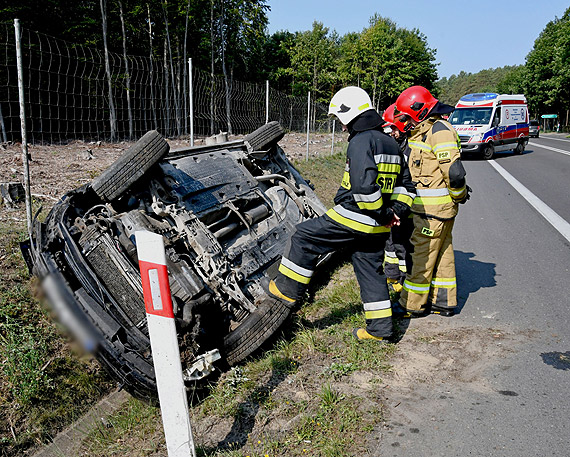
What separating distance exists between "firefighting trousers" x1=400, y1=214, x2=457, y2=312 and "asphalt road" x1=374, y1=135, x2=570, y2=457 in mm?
190

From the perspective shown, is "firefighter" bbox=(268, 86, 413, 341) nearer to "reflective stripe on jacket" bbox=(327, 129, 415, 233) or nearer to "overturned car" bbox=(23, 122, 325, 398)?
"reflective stripe on jacket" bbox=(327, 129, 415, 233)

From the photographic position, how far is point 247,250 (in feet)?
12.9

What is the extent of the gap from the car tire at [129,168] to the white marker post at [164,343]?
1.70 metres

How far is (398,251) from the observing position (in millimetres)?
4734

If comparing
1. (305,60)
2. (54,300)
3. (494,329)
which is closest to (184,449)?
(54,300)

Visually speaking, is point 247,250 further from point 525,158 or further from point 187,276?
point 525,158

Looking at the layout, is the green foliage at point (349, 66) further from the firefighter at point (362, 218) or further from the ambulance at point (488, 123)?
the firefighter at point (362, 218)

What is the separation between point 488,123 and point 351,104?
16.5 metres

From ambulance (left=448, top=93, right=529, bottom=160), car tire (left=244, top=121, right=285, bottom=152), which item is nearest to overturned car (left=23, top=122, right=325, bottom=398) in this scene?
car tire (left=244, top=121, right=285, bottom=152)

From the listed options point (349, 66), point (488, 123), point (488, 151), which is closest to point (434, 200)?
point (488, 123)

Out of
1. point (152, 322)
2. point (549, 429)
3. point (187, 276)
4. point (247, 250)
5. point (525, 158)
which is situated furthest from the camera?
point (525, 158)

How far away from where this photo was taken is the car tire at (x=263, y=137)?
17.2 ft

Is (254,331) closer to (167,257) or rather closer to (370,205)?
(167,257)

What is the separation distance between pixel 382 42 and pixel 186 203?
144ft
